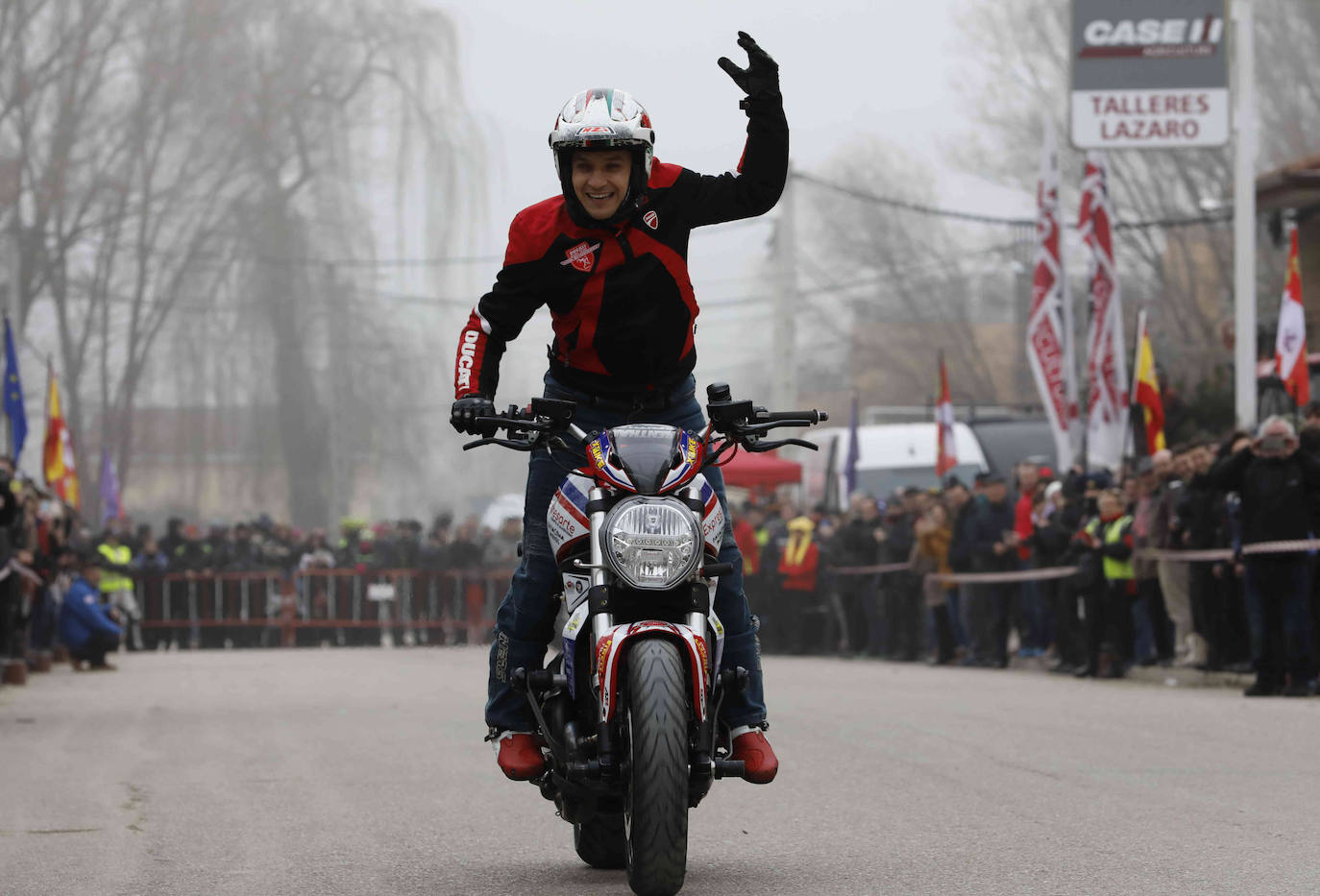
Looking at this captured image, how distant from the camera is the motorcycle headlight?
19.2 feet

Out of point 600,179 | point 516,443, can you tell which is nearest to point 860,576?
point 516,443

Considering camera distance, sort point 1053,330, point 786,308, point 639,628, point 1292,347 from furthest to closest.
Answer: point 786,308 < point 1053,330 < point 1292,347 < point 639,628

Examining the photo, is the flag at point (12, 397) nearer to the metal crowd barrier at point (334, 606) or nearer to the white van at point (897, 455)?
the metal crowd barrier at point (334, 606)

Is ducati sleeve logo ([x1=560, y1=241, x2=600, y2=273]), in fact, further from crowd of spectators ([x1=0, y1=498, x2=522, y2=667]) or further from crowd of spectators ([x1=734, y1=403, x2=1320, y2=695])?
crowd of spectators ([x1=0, y1=498, x2=522, y2=667])

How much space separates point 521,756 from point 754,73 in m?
2.05

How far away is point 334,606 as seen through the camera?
3344 cm

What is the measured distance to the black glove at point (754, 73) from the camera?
6402 mm

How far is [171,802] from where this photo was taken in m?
8.84

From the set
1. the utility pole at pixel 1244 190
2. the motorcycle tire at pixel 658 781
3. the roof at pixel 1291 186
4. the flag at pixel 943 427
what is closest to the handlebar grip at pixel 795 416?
the motorcycle tire at pixel 658 781

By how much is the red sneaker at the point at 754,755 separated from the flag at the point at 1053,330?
54.0 ft

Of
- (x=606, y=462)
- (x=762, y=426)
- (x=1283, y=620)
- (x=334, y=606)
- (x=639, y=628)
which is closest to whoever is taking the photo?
(x=639, y=628)

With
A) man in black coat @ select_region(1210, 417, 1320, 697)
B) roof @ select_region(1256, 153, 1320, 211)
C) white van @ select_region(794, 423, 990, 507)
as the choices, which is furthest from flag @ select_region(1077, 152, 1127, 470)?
white van @ select_region(794, 423, 990, 507)

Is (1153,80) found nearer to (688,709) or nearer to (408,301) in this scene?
(688,709)

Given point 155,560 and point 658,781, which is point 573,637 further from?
point 155,560
